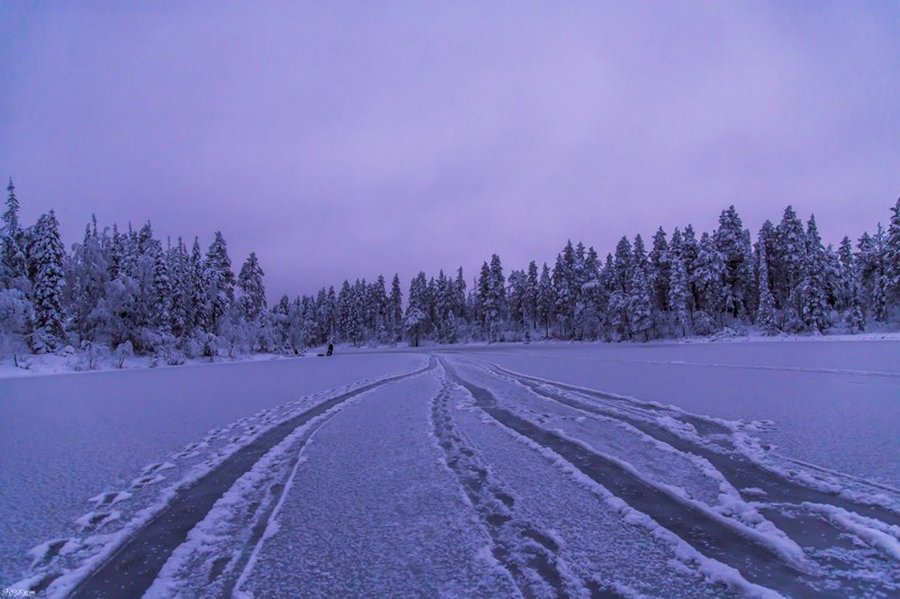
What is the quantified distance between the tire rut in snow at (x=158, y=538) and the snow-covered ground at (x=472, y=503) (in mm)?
24

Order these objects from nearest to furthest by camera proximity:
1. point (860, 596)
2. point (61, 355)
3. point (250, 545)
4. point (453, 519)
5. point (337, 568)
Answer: point (860, 596), point (337, 568), point (250, 545), point (453, 519), point (61, 355)

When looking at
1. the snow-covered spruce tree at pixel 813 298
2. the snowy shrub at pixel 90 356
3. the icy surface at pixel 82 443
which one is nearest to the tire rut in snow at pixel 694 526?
the icy surface at pixel 82 443

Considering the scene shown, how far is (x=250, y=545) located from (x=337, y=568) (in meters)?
0.85

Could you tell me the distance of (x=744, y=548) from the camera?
11.1ft

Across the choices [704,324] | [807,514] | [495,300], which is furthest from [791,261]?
[807,514]

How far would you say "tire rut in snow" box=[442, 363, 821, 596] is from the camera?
2986mm

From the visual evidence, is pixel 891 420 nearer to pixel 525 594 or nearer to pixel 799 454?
pixel 799 454

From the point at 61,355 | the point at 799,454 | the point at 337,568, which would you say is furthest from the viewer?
the point at 61,355

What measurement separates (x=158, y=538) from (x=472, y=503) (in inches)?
104

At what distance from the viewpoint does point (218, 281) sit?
54.5 metres

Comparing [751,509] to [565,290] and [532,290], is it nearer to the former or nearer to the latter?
[565,290]

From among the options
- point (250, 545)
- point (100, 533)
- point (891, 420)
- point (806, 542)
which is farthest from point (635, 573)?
point (891, 420)

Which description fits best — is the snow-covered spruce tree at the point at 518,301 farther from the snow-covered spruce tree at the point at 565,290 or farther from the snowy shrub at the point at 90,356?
the snowy shrub at the point at 90,356

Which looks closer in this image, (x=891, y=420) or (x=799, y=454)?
(x=799, y=454)
